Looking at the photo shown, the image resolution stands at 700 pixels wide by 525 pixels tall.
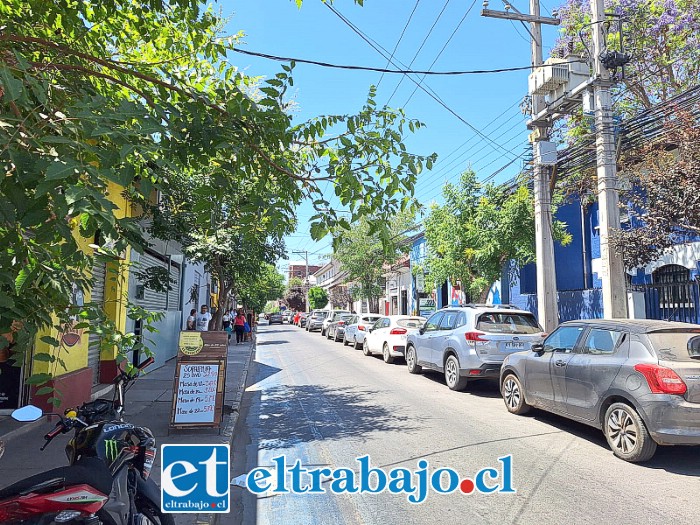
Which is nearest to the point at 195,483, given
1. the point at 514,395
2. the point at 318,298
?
the point at 514,395

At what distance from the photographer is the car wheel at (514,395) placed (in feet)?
26.2

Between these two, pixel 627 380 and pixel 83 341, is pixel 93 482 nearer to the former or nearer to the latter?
pixel 627 380

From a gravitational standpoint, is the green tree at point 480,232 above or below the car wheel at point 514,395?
above

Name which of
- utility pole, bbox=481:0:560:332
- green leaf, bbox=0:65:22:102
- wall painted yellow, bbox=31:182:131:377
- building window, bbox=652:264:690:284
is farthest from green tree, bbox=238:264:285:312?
green leaf, bbox=0:65:22:102

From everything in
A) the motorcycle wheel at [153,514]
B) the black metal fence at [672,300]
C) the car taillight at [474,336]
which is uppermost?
the black metal fence at [672,300]

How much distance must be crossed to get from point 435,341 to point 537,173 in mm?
5348

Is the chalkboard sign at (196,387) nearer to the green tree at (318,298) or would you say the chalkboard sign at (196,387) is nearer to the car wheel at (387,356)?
the car wheel at (387,356)

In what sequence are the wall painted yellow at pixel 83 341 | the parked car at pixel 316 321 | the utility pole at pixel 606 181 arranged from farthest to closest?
the parked car at pixel 316 321
the utility pole at pixel 606 181
the wall painted yellow at pixel 83 341

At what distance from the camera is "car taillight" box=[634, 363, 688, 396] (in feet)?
17.5

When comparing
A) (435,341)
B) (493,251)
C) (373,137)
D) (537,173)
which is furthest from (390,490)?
(493,251)

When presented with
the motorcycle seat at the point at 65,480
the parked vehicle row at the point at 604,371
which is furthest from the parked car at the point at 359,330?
the motorcycle seat at the point at 65,480

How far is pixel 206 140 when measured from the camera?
160 inches

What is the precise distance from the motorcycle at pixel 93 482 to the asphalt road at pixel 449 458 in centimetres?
124

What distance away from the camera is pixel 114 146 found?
298 centimetres
